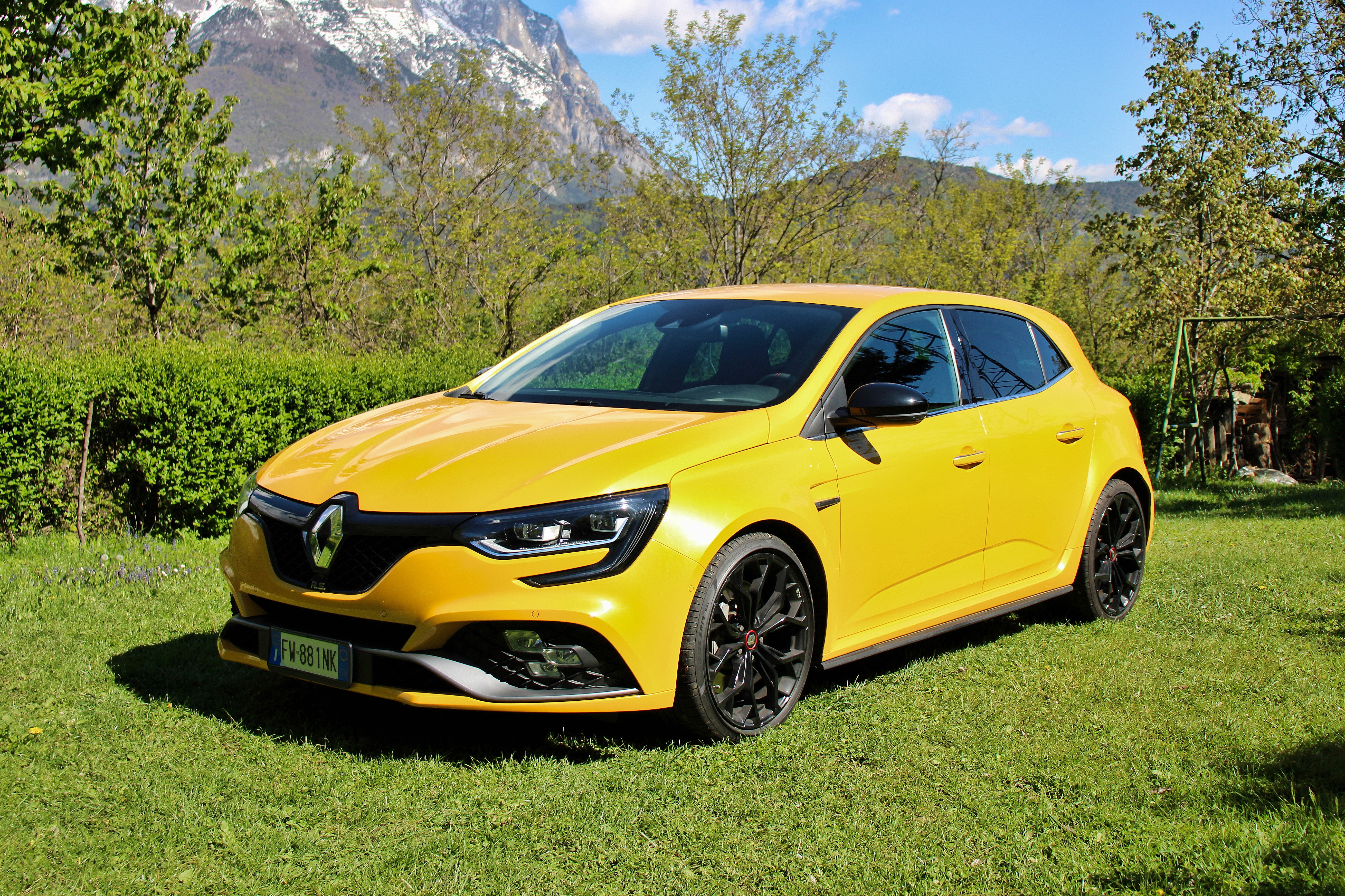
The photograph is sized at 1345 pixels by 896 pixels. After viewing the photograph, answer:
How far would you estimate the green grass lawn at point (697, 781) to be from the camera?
9.96 ft

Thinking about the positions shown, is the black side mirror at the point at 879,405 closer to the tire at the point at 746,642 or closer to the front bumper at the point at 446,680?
the tire at the point at 746,642

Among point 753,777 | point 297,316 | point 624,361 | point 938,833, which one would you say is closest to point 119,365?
point 624,361

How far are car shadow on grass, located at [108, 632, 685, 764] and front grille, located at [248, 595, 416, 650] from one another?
437 millimetres

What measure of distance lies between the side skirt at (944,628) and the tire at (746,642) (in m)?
0.21

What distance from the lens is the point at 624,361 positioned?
16.6 ft

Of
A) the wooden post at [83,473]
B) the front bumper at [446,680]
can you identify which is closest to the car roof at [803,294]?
the front bumper at [446,680]

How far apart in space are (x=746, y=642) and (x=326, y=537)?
5.08 ft

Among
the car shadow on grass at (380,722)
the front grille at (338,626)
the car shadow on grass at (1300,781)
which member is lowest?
the car shadow on grass at (380,722)

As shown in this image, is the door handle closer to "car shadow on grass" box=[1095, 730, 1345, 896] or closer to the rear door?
the rear door

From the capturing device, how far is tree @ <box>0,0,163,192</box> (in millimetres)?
12828

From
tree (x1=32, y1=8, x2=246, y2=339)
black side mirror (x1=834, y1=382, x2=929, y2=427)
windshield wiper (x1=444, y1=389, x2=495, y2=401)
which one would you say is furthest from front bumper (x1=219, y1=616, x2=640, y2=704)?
tree (x1=32, y1=8, x2=246, y2=339)

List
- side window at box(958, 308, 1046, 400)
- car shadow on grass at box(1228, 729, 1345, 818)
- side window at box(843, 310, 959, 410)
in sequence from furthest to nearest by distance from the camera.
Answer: side window at box(958, 308, 1046, 400)
side window at box(843, 310, 959, 410)
car shadow on grass at box(1228, 729, 1345, 818)

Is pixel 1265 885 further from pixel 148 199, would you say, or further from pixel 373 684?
pixel 148 199

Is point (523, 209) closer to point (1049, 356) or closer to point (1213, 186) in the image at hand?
point (1213, 186)
